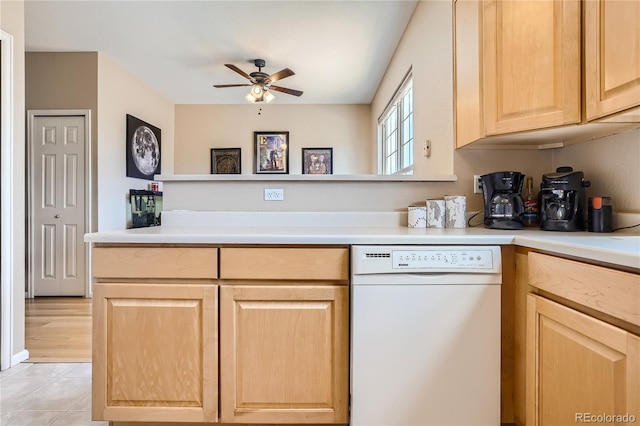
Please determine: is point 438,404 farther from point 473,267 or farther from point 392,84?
point 392,84

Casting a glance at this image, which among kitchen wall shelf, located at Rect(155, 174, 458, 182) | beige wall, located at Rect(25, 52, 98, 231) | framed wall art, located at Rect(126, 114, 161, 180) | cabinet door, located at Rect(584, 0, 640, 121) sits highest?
beige wall, located at Rect(25, 52, 98, 231)

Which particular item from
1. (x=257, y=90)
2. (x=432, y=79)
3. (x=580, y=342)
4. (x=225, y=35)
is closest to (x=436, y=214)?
(x=580, y=342)

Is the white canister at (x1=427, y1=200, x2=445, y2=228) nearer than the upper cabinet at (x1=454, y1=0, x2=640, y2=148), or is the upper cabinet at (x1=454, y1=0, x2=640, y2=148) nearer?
the upper cabinet at (x1=454, y1=0, x2=640, y2=148)

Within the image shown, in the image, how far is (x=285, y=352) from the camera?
1.31m

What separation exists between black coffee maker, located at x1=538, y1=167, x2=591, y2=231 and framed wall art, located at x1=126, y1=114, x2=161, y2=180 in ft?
14.4

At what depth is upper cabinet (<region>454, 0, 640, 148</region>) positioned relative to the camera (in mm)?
1135

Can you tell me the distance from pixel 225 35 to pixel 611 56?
318 centimetres

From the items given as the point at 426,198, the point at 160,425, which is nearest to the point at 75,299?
the point at 160,425

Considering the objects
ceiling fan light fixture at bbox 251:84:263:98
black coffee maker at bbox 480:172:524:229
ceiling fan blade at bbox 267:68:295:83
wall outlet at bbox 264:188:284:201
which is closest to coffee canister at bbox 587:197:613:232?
black coffee maker at bbox 480:172:524:229

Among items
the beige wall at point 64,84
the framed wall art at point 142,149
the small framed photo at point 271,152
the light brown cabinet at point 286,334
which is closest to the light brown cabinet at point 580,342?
the light brown cabinet at point 286,334

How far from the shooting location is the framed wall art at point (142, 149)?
4238 mm

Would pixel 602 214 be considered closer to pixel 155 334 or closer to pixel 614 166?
pixel 614 166

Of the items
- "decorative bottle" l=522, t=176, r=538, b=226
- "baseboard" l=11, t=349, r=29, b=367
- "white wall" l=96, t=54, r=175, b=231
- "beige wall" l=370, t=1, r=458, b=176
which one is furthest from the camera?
"white wall" l=96, t=54, r=175, b=231

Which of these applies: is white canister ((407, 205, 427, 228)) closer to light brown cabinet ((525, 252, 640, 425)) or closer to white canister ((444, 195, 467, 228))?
white canister ((444, 195, 467, 228))
